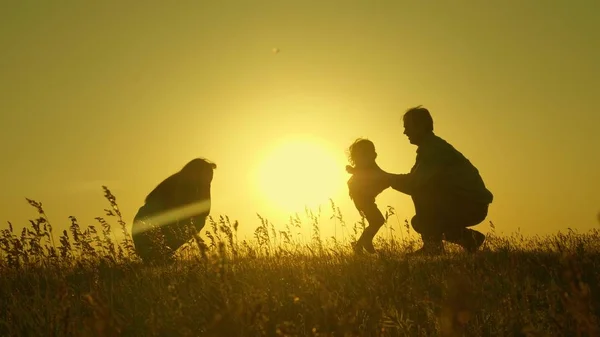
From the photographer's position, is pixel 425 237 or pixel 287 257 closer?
pixel 287 257

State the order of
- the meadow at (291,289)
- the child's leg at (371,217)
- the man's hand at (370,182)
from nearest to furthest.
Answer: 1. the meadow at (291,289)
2. the man's hand at (370,182)
3. the child's leg at (371,217)

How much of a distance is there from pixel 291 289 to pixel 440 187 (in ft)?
12.9

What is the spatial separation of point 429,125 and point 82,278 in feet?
16.1

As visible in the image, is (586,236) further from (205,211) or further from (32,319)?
(32,319)

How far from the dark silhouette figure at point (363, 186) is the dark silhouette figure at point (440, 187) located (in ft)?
0.41

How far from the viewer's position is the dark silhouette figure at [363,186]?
8.17m

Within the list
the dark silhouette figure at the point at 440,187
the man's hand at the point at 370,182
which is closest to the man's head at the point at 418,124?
the dark silhouette figure at the point at 440,187

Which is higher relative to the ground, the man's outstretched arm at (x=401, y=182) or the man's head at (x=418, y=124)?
the man's head at (x=418, y=124)

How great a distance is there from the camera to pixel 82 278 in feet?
20.9

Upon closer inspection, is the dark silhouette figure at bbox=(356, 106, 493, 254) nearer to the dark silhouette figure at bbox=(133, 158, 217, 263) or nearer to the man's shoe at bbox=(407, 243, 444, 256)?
the man's shoe at bbox=(407, 243, 444, 256)

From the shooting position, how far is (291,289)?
181 inches

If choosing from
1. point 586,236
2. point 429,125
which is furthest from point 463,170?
point 586,236

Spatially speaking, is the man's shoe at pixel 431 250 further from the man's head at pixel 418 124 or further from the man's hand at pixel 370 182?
the man's head at pixel 418 124

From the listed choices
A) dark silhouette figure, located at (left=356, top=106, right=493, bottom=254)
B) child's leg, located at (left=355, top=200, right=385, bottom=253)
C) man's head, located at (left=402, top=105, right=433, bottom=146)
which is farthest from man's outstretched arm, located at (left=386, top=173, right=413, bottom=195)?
man's head, located at (left=402, top=105, right=433, bottom=146)
